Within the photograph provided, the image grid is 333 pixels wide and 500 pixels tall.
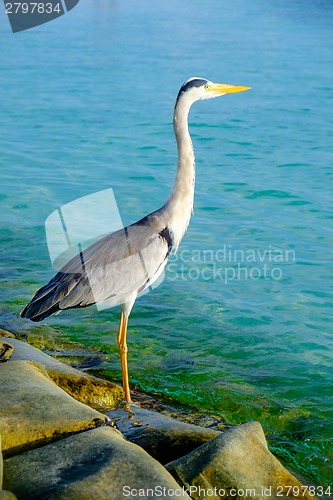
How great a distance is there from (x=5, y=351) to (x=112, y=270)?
44.6 inches

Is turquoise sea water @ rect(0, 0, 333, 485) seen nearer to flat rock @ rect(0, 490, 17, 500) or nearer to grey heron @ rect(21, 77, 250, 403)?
grey heron @ rect(21, 77, 250, 403)

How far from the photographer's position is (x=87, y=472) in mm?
3711

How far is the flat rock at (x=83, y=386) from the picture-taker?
5289mm

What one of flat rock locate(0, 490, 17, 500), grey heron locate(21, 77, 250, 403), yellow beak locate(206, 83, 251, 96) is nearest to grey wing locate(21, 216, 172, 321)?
grey heron locate(21, 77, 250, 403)

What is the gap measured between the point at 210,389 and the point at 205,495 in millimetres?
2355

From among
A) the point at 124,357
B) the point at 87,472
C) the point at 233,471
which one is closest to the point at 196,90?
the point at 124,357

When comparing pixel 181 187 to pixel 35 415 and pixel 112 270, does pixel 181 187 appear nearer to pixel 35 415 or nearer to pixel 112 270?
pixel 112 270

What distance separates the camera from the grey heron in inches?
234

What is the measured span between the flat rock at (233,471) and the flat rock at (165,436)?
366 millimetres

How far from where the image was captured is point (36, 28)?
98.3 feet

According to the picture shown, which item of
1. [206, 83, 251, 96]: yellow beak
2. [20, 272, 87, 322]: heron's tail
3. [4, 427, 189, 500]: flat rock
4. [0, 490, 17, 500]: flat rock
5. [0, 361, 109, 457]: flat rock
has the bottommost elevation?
[20, 272, 87, 322]: heron's tail

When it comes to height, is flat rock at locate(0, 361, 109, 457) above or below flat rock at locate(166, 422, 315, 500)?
above

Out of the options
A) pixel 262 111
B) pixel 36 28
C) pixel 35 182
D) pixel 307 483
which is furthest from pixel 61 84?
pixel 307 483

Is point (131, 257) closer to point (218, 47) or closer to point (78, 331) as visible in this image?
point (78, 331)
